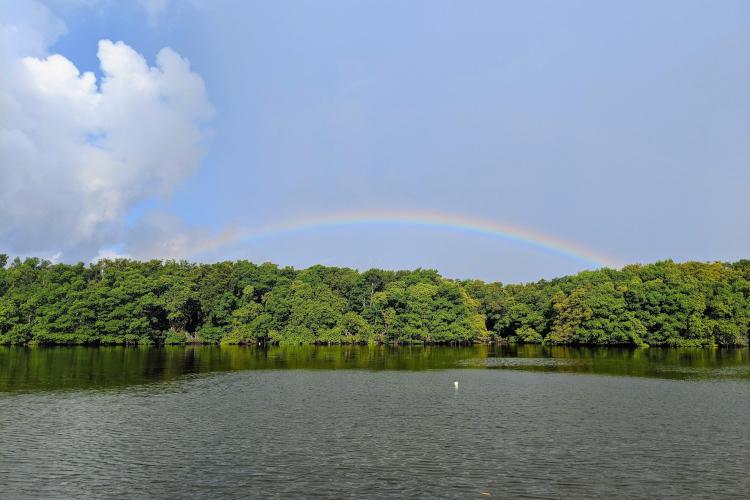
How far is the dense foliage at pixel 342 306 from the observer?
382 feet

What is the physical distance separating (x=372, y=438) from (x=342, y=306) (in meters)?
107

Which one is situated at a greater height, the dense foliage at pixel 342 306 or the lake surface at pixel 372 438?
the dense foliage at pixel 342 306

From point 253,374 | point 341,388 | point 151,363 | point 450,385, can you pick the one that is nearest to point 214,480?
point 341,388

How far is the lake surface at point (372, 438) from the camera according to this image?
20.6 m

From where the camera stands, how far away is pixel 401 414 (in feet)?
114

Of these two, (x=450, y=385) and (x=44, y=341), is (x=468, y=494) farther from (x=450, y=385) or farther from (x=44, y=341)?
(x=44, y=341)

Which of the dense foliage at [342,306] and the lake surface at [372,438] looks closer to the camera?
the lake surface at [372,438]

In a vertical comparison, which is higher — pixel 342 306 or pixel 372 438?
pixel 342 306

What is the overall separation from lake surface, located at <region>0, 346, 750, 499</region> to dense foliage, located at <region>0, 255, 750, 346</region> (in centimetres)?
6945

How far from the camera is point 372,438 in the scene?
28.0 m

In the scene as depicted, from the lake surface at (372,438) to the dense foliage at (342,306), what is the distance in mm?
69447

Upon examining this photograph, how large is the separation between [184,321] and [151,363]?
63.9 m

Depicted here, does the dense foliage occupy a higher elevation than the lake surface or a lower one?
higher

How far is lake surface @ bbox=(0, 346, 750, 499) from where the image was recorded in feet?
67.6
